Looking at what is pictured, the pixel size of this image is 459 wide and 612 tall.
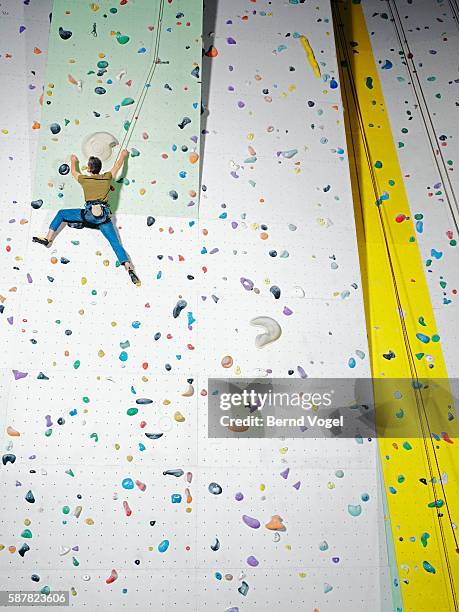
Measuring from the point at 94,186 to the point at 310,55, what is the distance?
57.3 inches

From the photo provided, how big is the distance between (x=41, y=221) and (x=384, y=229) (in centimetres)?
178

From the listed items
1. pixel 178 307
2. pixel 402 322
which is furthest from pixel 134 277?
pixel 402 322

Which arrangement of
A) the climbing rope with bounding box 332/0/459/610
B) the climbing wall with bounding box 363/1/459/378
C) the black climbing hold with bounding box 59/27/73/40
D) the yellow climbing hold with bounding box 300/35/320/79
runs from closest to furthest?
1. the climbing rope with bounding box 332/0/459/610
2. the black climbing hold with bounding box 59/27/73/40
3. the climbing wall with bounding box 363/1/459/378
4. the yellow climbing hold with bounding box 300/35/320/79

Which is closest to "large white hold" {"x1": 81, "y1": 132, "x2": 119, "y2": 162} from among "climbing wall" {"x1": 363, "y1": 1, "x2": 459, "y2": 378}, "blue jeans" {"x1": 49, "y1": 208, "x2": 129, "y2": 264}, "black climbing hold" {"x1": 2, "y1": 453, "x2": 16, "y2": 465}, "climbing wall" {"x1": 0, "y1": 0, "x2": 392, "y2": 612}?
"climbing wall" {"x1": 0, "y1": 0, "x2": 392, "y2": 612}

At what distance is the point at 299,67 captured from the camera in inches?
119

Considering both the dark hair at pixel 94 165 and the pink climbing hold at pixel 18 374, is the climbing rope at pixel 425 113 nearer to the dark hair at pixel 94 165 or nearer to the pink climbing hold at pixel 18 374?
the dark hair at pixel 94 165

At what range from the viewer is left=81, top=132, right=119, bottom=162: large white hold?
2582mm

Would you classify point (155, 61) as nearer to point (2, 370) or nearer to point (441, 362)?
point (2, 370)

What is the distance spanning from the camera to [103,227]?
8.29 feet

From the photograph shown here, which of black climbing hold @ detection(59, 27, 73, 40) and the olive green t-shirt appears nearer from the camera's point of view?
the olive green t-shirt

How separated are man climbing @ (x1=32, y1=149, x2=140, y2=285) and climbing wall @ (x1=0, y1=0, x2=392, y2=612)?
59 mm

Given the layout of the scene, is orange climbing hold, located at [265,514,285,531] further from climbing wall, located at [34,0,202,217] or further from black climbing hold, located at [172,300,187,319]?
climbing wall, located at [34,0,202,217]

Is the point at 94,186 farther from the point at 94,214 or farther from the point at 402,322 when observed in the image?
the point at 402,322

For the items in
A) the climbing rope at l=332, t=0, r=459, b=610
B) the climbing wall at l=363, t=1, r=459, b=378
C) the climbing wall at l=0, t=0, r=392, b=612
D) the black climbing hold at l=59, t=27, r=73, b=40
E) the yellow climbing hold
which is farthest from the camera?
the yellow climbing hold
